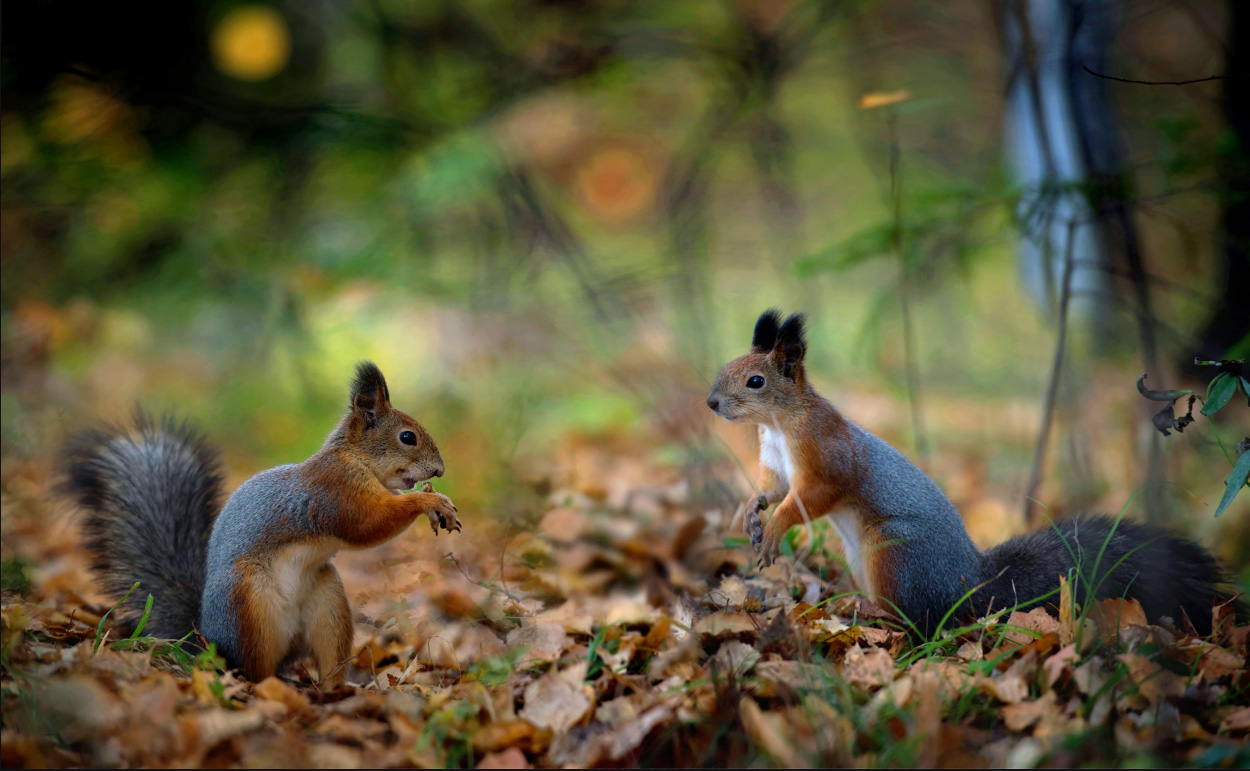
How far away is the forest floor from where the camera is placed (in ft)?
6.40

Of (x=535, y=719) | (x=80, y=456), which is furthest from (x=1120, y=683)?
(x=80, y=456)

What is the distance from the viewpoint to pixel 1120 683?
213 centimetres

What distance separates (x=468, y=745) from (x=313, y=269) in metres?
5.67

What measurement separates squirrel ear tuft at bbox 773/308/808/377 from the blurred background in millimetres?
1035

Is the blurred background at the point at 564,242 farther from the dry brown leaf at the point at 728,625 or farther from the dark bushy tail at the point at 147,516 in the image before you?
the dry brown leaf at the point at 728,625

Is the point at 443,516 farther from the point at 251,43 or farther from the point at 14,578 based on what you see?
the point at 251,43

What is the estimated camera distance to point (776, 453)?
321 cm

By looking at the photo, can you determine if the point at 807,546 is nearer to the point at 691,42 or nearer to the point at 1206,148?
the point at 1206,148

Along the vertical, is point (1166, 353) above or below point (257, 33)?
below

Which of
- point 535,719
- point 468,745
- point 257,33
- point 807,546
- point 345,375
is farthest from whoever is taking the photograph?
point 257,33

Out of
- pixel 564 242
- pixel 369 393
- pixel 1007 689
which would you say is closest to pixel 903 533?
pixel 1007 689

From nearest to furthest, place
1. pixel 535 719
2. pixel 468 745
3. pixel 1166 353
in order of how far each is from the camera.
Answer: pixel 468 745 → pixel 535 719 → pixel 1166 353

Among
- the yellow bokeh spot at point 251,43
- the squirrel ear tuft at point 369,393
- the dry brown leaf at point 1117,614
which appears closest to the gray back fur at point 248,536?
the squirrel ear tuft at point 369,393

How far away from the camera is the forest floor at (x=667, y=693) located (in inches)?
76.7
